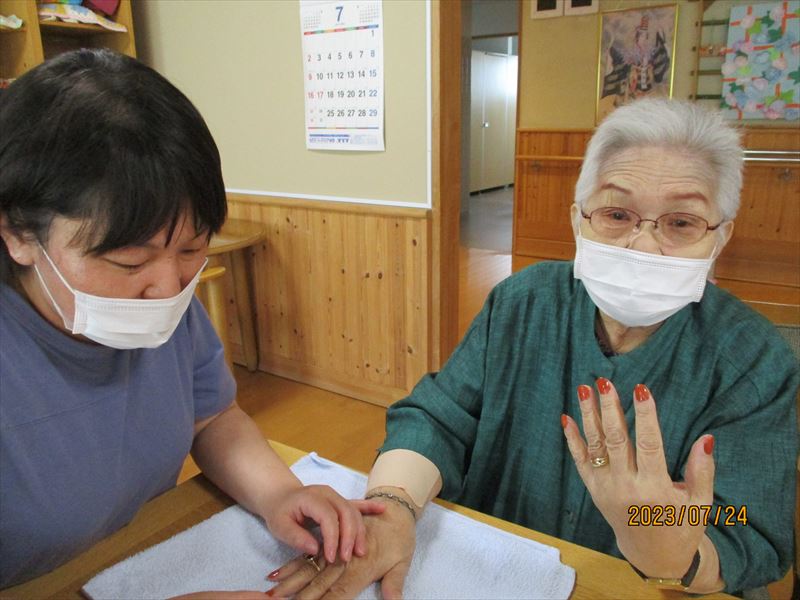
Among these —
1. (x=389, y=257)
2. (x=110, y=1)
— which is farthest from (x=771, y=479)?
(x=110, y=1)

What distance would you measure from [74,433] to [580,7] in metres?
4.91

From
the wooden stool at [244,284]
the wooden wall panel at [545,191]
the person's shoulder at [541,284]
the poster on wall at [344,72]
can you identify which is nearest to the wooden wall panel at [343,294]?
the wooden stool at [244,284]

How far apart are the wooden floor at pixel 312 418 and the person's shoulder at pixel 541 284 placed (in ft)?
4.47

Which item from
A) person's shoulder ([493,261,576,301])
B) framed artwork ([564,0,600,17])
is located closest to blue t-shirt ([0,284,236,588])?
person's shoulder ([493,261,576,301])

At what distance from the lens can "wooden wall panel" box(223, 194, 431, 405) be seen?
260 centimetres

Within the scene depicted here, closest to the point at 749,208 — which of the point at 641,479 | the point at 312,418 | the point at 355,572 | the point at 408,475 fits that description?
the point at 312,418

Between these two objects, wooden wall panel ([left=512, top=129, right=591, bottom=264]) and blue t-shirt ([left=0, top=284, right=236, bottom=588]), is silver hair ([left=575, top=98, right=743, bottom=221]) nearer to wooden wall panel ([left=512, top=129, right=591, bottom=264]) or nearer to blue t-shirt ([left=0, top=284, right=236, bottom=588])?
blue t-shirt ([left=0, top=284, right=236, bottom=588])

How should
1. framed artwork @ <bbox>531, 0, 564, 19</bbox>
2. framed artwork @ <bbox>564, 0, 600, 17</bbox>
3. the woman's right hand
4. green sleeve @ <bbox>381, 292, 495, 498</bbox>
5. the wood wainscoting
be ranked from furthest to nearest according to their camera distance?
framed artwork @ <bbox>531, 0, 564, 19</bbox> < framed artwork @ <bbox>564, 0, 600, 17</bbox> < the wood wainscoting < green sleeve @ <bbox>381, 292, 495, 498</bbox> < the woman's right hand

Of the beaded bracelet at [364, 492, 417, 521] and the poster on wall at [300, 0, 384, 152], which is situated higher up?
the poster on wall at [300, 0, 384, 152]

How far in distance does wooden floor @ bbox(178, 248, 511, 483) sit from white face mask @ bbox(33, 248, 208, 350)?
151cm

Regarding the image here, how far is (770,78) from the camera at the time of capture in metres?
4.04

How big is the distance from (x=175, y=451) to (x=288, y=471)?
18 cm

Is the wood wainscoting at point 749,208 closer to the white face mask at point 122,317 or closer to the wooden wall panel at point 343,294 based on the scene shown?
the wooden wall panel at point 343,294

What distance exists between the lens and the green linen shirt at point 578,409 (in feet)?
2.90
